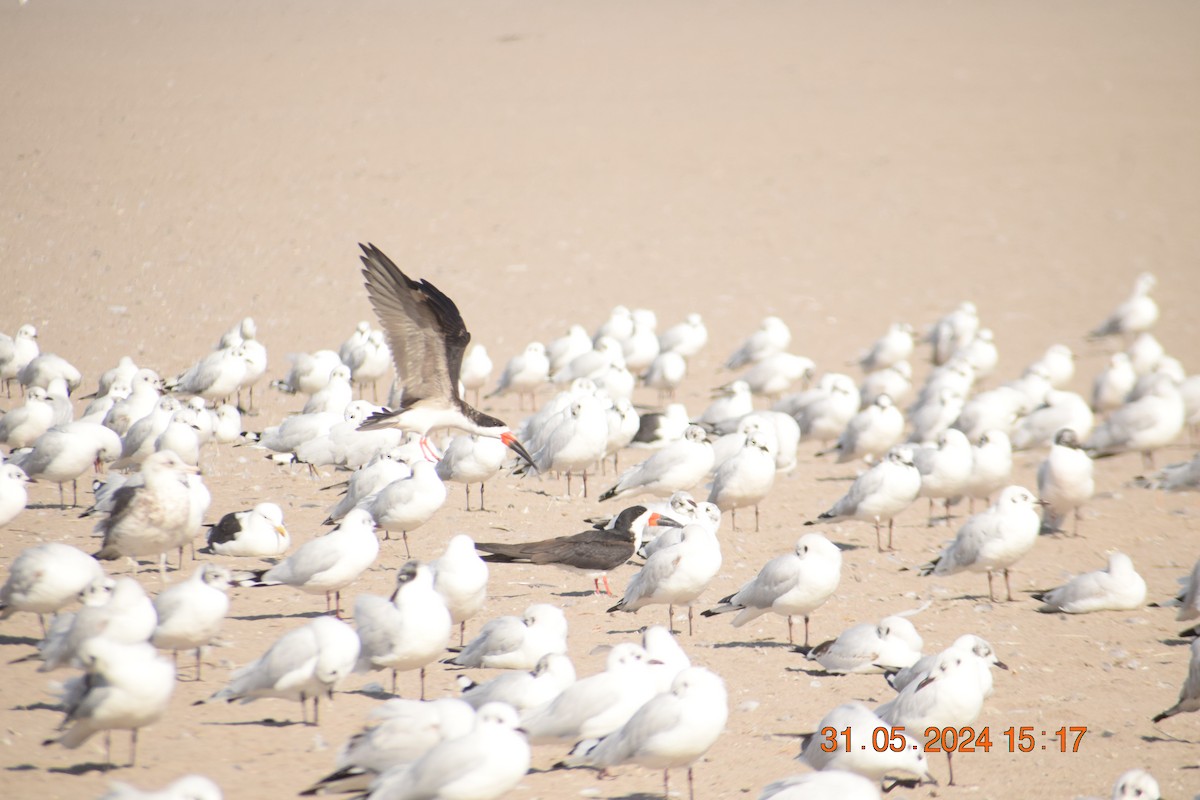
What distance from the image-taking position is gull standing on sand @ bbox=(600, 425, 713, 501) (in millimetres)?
12703

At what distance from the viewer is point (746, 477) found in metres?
12.1

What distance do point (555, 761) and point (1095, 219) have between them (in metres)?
26.1

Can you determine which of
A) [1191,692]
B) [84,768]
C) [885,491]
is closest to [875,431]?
[885,491]

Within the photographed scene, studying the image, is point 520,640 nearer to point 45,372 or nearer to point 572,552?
point 572,552

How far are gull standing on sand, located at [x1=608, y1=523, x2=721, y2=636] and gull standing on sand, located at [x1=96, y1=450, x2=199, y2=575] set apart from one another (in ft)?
10.1

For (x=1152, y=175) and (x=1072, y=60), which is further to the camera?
(x=1072, y=60)

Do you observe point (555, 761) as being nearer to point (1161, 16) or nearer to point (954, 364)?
point (954, 364)

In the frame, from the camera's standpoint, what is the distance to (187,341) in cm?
2025

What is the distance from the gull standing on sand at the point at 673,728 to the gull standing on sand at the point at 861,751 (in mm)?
575

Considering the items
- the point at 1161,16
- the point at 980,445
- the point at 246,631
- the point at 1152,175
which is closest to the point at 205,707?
the point at 246,631

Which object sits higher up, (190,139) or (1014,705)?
(190,139)

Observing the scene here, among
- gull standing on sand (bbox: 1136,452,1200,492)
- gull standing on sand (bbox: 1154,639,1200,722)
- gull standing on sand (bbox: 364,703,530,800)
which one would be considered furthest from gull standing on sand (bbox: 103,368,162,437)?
gull standing on sand (bbox: 1136,452,1200,492)

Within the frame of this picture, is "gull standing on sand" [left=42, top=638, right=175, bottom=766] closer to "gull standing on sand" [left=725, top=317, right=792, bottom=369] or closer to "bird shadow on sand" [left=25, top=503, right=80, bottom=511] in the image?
"bird shadow on sand" [left=25, top=503, right=80, bottom=511]

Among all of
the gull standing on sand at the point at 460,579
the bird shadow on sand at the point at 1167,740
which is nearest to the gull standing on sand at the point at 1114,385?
the bird shadow on sand at the point at 1167,740
